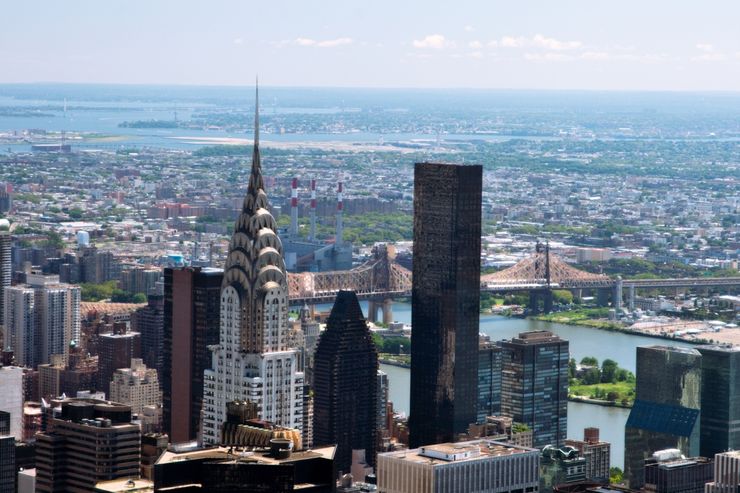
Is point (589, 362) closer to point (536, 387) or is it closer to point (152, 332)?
point (152, 332)

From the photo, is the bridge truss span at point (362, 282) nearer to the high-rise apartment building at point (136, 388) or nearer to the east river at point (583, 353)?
the east river at point (583, 353)

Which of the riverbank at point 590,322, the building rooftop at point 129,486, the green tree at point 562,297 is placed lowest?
the riverbank at point 590,322

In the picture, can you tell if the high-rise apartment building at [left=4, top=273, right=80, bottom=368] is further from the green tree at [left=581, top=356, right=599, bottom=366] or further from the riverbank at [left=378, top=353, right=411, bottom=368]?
the green tree at [left=581, top=356, right=599, bottom=366]

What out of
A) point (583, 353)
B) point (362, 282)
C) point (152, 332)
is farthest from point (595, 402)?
point (362, 282)

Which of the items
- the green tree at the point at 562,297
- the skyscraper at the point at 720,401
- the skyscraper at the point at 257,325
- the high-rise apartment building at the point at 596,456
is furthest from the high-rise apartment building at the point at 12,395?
the green tree at the point at 562,297

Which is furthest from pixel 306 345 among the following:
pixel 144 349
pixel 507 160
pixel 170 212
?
pixel 507 160

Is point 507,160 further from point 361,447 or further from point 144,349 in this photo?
point 361,447
